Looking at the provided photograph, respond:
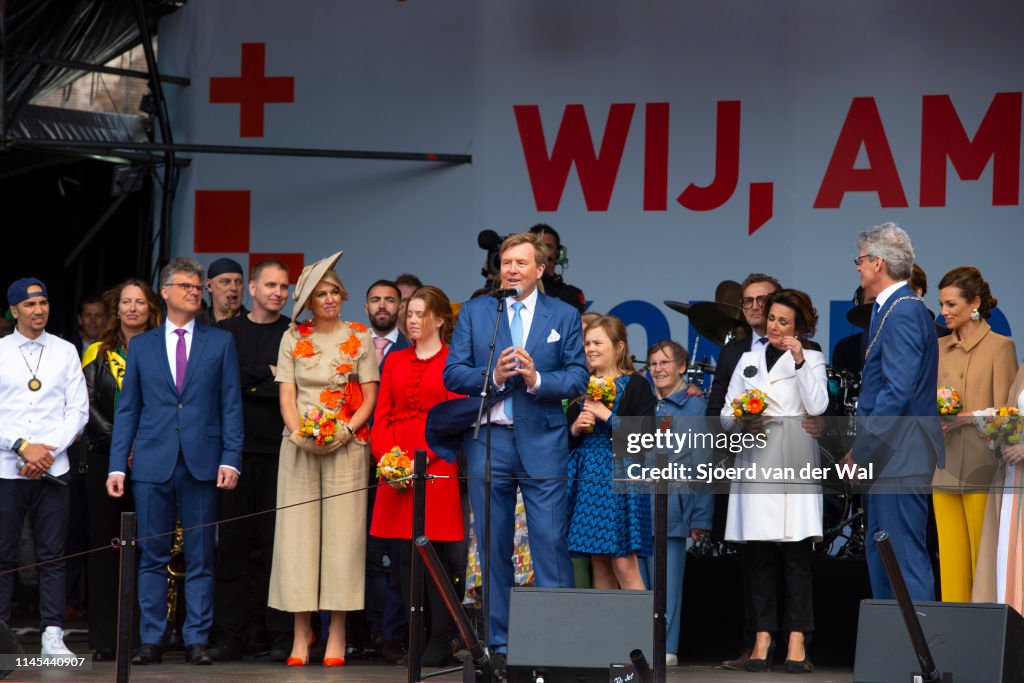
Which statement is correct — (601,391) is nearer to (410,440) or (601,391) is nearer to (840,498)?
(410,440)

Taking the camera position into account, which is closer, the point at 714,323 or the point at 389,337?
the point at 389,337

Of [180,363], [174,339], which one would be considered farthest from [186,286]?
[180,363]

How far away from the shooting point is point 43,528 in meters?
6.78

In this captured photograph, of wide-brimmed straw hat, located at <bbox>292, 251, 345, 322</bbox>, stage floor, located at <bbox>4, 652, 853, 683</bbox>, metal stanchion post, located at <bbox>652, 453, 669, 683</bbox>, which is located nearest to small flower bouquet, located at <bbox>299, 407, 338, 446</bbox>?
wide-brimmed straw hat, located at <bbox>292, 251, 345, 322</bbox>

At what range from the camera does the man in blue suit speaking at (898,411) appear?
17.5 feet

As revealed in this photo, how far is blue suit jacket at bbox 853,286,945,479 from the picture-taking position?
5.32 metres

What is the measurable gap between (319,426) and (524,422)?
1.20 metres

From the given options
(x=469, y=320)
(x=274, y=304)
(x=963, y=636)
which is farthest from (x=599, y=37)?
(x=963, y=636)

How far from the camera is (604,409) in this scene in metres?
6.32

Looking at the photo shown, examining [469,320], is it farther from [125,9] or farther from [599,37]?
[125,9]

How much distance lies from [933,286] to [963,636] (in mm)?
5181

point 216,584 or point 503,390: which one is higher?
point 503,390

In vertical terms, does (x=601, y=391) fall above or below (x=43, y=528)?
above

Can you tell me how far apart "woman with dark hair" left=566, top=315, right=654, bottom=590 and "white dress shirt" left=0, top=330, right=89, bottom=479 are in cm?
237
